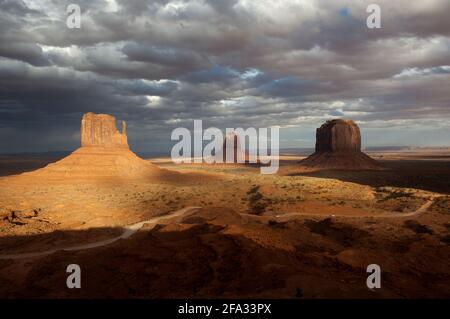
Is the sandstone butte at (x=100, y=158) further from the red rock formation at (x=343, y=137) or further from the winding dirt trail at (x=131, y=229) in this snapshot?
the red rock formation at (x=343, y=137)

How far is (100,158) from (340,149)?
67.6m

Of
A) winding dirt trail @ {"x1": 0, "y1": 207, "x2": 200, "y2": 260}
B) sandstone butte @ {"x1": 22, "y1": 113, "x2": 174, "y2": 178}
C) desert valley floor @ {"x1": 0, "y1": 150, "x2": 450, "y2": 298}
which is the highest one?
sandstone butte @ {"x1": 22, "y1": 113, "x2": 174, "y2": 178}

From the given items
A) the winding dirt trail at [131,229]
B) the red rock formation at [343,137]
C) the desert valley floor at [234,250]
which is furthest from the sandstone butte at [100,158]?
the red rock formation at [343,137]

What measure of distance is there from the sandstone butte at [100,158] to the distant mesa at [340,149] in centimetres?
4806

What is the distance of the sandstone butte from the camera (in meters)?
57.8

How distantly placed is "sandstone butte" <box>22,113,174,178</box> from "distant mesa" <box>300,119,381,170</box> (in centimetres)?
4806

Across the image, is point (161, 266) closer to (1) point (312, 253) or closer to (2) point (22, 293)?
(2) point (22, 293)

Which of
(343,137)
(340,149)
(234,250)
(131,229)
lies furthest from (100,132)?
(343,137)

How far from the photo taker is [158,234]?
1966 cm

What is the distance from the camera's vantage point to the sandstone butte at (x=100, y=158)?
190ft

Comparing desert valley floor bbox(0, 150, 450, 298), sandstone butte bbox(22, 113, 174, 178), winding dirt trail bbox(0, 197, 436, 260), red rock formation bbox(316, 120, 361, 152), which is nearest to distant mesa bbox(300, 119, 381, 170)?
red rock formation bbox(316, 120, 361, 152)

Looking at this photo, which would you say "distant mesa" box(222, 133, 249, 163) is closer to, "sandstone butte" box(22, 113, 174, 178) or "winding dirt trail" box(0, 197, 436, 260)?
"sandstone butte" box(22, 113, 174, 178)

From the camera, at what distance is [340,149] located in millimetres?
94688
